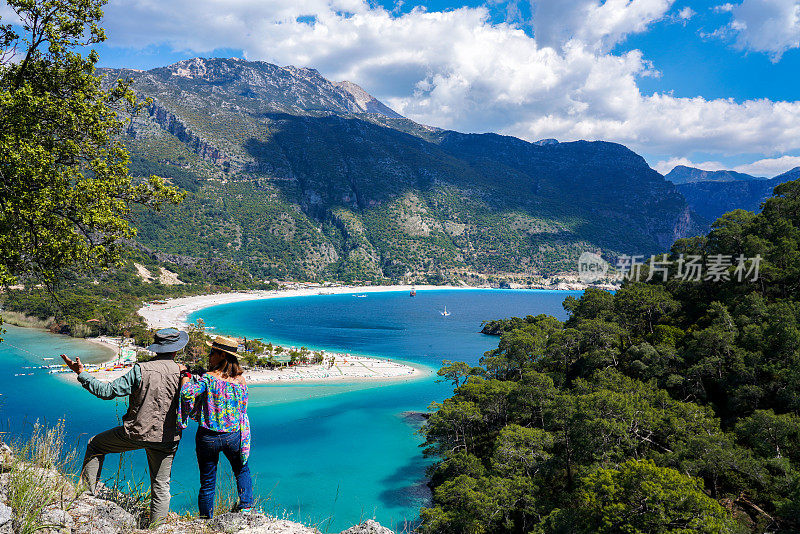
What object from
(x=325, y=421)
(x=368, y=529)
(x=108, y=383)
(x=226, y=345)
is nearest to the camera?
(x=108, y=383)

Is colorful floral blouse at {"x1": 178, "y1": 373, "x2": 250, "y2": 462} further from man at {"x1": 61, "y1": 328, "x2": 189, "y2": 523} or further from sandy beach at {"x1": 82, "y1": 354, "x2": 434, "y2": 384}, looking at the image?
sandy beach at {"x1": 82, "y1": 354, "x2": 434, "y2": 384}

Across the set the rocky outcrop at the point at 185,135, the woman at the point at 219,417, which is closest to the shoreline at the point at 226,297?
the woman at the point at 219,417

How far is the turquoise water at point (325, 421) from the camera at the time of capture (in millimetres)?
22312

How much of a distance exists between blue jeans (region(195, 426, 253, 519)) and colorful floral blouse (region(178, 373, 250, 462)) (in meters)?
0.13

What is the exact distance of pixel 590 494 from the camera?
523 inches

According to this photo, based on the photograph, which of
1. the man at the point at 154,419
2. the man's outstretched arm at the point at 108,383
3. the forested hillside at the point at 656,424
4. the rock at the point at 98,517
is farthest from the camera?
the forested hillside at the point at 656,424

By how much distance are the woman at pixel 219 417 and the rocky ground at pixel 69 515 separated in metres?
0.31

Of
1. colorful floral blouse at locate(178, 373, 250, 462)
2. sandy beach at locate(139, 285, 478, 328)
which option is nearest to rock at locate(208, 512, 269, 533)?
A: colorful floral blouse at locate(178, 373, 250, 462)

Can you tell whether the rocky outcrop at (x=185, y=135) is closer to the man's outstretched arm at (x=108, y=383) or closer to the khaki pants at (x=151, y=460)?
the khaki pants at (x=151, y=460)

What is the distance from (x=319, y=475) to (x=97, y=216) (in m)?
22.5

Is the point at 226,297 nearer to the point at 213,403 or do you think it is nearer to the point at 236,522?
the point at 213,403

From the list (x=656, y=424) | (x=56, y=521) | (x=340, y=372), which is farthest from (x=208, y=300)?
(x=56, y=521)

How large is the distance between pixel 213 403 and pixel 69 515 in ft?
5.21

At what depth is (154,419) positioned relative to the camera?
15.7 ft
